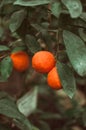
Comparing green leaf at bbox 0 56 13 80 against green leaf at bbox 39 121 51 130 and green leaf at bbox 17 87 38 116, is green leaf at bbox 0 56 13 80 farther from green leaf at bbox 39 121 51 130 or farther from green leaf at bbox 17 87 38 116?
green leaf at bbox 39 121 51 130

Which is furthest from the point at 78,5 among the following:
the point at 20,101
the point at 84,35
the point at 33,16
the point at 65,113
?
the point at 65,113

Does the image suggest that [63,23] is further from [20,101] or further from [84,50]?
[20,101]

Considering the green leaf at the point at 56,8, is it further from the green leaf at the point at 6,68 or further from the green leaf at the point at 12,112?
the green leaf at the point at 12,112

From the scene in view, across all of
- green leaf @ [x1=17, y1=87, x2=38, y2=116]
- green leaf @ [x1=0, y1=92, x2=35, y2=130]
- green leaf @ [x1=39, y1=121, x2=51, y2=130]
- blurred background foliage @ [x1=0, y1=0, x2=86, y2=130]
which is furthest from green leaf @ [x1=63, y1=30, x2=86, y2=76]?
green leaf @ [x1=39, y1=121, x2=51, y2=130]

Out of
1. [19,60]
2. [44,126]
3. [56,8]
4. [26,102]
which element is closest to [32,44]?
[19,60]

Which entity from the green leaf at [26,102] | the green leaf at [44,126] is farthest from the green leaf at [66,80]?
the green leaf at [44,126]

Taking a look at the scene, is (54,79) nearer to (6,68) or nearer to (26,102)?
(6,68)

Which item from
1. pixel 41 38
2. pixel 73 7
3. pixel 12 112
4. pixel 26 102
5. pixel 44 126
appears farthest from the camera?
pixel 44 126
